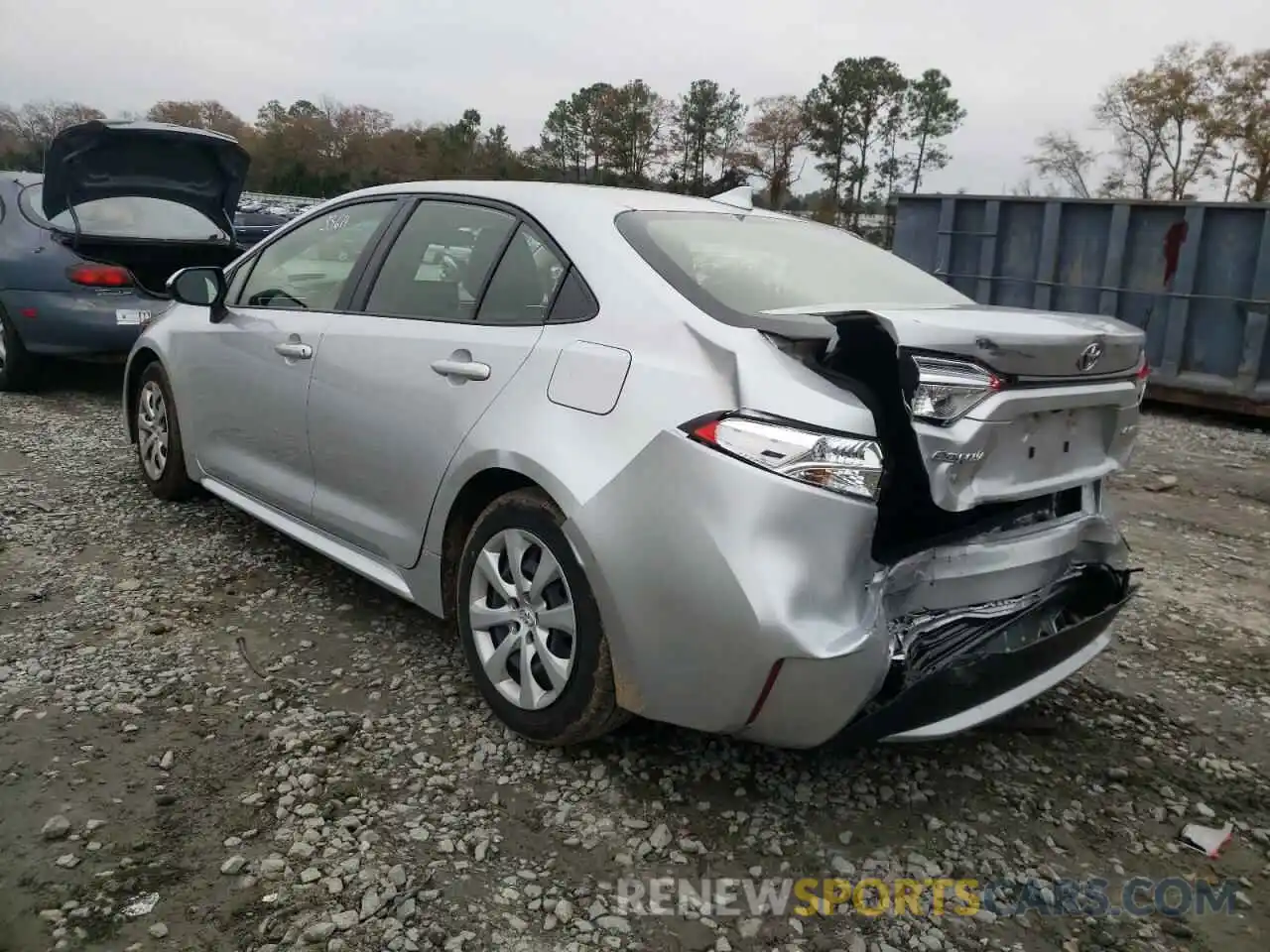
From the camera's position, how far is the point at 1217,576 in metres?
4.54

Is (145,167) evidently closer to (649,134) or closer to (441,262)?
(441,262)

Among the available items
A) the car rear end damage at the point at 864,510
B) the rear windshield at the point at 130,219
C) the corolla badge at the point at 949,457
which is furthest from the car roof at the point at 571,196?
the rear windshield at the point at 130,219

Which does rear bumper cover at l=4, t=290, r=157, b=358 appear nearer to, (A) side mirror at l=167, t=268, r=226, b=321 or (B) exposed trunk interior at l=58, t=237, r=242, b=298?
(B) exposed trunk interior at l=58, t=237, r=242, b=298

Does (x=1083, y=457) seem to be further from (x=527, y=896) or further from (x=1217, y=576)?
(x=1217, y=576)

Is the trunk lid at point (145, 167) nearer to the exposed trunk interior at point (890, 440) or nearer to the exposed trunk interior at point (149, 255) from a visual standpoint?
the exposed trunk interior at point (149, 255)

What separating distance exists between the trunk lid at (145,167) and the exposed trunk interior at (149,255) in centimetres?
29

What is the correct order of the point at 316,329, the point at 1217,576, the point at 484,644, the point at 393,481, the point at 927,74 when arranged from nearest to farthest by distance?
the point at 484,644 → the point at 393,481 → the point at 316,329 → the point at 1217,576 → the point at 927,74

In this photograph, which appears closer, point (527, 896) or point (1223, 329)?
point (527, 896)

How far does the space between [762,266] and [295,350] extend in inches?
70.4

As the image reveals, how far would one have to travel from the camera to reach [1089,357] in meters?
2.48

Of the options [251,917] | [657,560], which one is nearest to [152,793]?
[251,917]

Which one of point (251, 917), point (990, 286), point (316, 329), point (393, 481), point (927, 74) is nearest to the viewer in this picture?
point (251, 917)

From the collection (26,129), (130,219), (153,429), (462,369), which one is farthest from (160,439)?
(26,129)

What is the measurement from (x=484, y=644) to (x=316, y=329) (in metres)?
1.42
